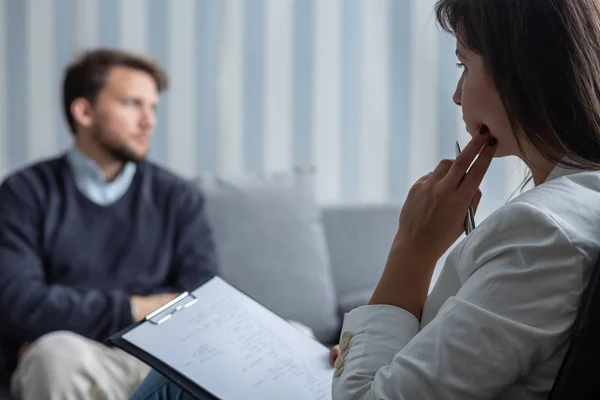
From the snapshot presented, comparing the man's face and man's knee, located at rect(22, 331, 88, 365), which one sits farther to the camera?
the man's face

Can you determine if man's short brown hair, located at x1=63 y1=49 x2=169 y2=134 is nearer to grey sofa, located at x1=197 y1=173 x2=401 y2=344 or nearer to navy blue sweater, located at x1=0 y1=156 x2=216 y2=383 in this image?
navy blue sweater, located at x1=0 y1=156 x2=216 y2=383

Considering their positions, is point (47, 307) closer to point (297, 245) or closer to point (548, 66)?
point (297, 245)

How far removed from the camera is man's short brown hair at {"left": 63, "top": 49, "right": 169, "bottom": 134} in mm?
2463

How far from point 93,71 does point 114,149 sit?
272mm

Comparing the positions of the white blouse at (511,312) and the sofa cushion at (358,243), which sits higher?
the white blouse at (511,312)

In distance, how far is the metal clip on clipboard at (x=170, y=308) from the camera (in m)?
1.08

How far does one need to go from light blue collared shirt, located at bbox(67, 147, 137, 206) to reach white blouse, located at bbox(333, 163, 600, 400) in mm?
1611

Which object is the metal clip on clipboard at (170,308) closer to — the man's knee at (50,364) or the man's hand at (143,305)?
the man's knee at (50,364)

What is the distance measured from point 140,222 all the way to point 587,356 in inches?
66.6

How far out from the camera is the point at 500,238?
2.58 feet

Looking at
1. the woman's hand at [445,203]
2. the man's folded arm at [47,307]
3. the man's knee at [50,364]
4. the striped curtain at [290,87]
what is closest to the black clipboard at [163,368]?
the woman's hand at [445,203]

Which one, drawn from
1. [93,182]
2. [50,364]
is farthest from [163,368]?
[93,182]

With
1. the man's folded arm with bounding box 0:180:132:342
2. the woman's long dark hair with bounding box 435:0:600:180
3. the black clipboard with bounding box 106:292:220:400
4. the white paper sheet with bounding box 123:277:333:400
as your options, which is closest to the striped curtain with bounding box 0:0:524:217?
the man's folded arm with bounding box 0:180:132:342

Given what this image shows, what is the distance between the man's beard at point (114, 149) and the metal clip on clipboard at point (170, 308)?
4.22ft
